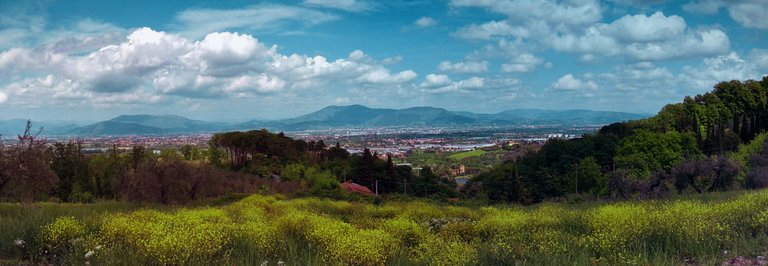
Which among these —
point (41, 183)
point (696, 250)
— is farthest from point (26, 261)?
point (41, 183)

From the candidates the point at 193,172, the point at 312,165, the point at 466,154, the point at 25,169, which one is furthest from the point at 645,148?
the point at 466,154

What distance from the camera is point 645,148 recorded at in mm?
62844

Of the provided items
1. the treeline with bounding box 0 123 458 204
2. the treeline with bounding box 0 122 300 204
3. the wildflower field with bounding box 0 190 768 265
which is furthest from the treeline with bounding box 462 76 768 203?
the wildflower field with bounding box 0 190 768 265

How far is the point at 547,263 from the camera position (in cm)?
816

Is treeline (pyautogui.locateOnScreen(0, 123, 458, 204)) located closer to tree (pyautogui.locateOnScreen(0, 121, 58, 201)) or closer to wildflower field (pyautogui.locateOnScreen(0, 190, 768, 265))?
tree (pyautogui.locateOnScreen(0, 121, 58, 201))

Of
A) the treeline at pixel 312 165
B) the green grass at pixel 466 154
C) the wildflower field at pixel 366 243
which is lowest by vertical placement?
the green grass at pixel 466 154

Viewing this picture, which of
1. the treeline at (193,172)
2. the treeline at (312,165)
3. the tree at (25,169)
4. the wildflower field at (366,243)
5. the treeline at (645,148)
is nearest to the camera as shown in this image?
the wildflower field at (366,243)

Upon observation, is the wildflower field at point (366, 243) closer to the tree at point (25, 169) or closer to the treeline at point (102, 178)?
the tree at point (25, 169)

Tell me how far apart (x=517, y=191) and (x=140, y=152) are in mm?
37498

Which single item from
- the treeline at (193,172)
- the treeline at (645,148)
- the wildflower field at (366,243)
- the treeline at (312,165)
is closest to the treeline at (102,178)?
the treeline at (193,172)

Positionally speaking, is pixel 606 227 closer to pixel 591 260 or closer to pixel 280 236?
pixel 591 260

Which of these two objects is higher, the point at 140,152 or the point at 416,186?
the point at 140,152

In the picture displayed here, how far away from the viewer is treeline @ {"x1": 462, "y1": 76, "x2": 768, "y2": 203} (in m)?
60.6

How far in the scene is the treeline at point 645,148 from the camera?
199ft
